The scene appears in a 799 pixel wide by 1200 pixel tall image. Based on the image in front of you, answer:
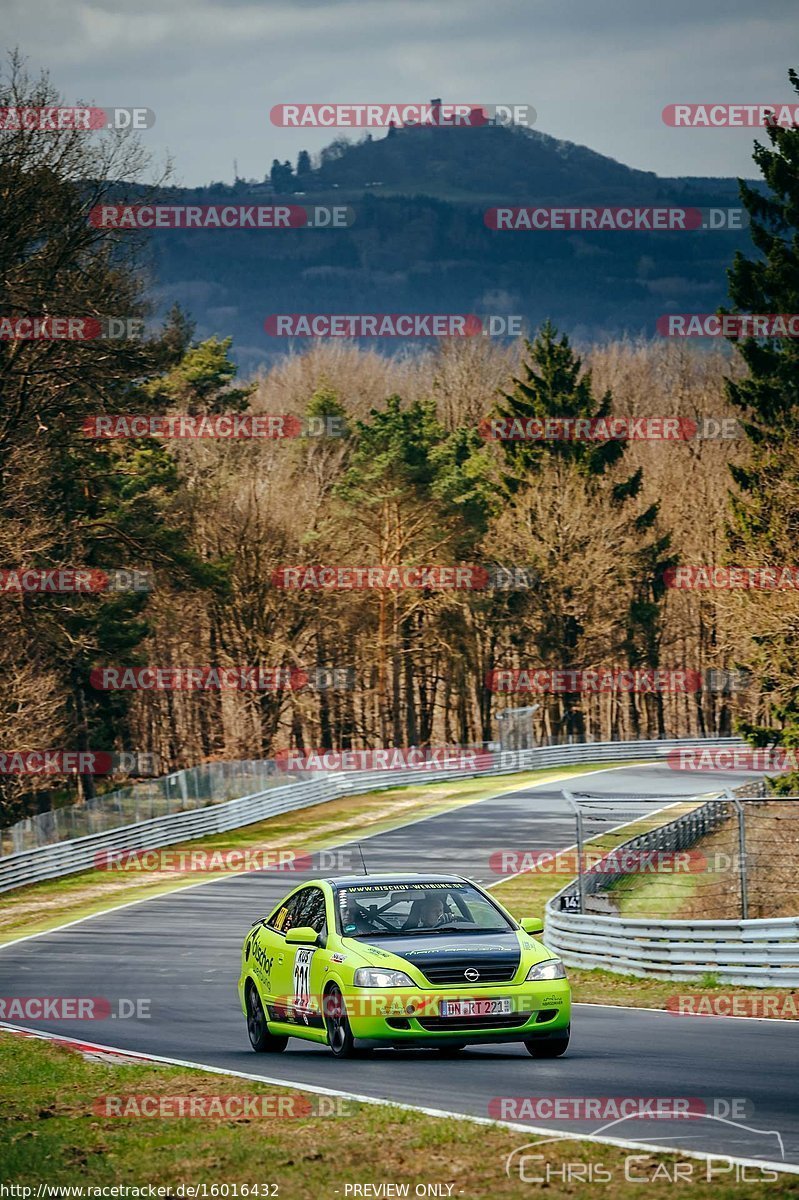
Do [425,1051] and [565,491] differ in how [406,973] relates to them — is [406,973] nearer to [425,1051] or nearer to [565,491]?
[425,1051]

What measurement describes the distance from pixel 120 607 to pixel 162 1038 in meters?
36.8

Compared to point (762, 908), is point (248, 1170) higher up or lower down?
higher up

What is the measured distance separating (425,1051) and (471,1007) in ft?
5.91

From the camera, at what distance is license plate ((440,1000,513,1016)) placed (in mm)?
12109

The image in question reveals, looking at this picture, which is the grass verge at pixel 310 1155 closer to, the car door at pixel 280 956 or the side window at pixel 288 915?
the car door at pixel 280 956

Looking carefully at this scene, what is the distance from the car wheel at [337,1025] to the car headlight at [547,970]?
1.41 meters

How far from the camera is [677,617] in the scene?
84.8 metres

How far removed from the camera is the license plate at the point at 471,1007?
12.1 meters

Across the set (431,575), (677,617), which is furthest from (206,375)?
(677,617)

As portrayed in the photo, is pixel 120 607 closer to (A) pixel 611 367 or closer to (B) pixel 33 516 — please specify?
(B) pixel 33 516

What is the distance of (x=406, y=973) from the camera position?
482 inches

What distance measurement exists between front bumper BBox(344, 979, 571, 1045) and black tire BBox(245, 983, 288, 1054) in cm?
214

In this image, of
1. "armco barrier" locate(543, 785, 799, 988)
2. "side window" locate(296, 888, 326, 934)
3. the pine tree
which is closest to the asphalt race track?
"armco barrier" locate(543, 785, 799, 988)

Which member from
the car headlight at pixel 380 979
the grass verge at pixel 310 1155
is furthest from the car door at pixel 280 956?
the grass verge at pixel 310 1155
